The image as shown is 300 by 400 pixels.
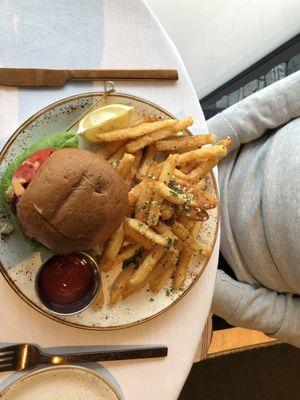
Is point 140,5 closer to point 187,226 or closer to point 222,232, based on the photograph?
point 187,226

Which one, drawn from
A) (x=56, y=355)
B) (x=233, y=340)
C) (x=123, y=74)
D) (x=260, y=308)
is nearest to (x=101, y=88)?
(x=123, y=74)

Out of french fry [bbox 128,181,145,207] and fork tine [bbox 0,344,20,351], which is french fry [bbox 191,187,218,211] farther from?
fork tine [bbox 0,344,20,351]

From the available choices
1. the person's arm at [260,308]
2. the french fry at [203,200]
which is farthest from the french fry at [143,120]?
the person's arm at [260,308]

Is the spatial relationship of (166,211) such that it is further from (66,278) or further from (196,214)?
(66,278)

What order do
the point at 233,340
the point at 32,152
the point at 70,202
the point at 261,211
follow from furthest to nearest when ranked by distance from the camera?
the point at 233,340 → the point at 261,211 → the point at 32,152 → the point at 70,202

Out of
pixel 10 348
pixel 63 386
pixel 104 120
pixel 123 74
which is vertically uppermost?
pixel 123 74

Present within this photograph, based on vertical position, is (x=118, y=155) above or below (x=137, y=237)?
above

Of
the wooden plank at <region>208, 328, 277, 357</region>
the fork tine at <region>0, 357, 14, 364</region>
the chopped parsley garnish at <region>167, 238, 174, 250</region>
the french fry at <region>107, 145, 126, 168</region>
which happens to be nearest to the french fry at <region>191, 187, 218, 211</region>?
the chopped parsley garnish at <region>167, 238, 174, 250</region>

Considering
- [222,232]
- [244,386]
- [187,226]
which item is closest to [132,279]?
[187,226]
